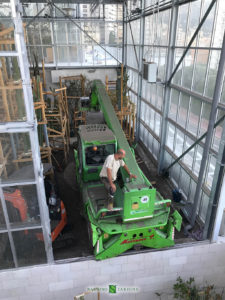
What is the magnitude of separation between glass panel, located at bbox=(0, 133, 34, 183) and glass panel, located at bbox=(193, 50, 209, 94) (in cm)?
585

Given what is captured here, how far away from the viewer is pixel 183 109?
9.35m

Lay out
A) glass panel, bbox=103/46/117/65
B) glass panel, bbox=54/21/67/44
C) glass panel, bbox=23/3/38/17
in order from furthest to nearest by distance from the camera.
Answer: glass panel, bbox=103/46/117/65
glass panel, bbox=54/21/67/44
glass panel, bbox=23/3/38/17

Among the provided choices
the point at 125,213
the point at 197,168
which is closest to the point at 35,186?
the point at 125,213

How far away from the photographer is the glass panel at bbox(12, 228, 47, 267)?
17.1 feet

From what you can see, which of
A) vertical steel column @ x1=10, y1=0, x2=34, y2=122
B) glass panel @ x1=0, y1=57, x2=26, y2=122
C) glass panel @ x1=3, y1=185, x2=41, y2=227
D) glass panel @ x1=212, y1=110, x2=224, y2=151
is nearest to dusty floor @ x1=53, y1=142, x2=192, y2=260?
glass panel @ x1=3, y1=185, x2=41, y2=227

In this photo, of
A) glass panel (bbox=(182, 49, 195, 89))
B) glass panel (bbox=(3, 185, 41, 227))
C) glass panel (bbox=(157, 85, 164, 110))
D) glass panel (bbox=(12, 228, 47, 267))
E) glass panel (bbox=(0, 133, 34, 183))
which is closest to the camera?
glass panel (bbox=(0, 133, 34, 183))

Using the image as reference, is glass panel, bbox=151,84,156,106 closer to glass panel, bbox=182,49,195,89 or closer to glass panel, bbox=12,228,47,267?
glass panel, bbox=182,49,195,89

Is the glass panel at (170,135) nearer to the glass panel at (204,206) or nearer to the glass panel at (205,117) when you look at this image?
the glass panel at (205,117)

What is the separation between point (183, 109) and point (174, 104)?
806mm

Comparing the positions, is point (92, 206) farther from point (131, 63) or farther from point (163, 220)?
point (131, 63)

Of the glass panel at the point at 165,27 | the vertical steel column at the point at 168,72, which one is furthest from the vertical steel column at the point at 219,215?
the glass panel at the point at 165,27

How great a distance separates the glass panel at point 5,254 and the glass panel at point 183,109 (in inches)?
271

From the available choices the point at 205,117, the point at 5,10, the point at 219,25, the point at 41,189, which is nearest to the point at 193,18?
the point at 219,25

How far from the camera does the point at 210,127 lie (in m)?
6.71
